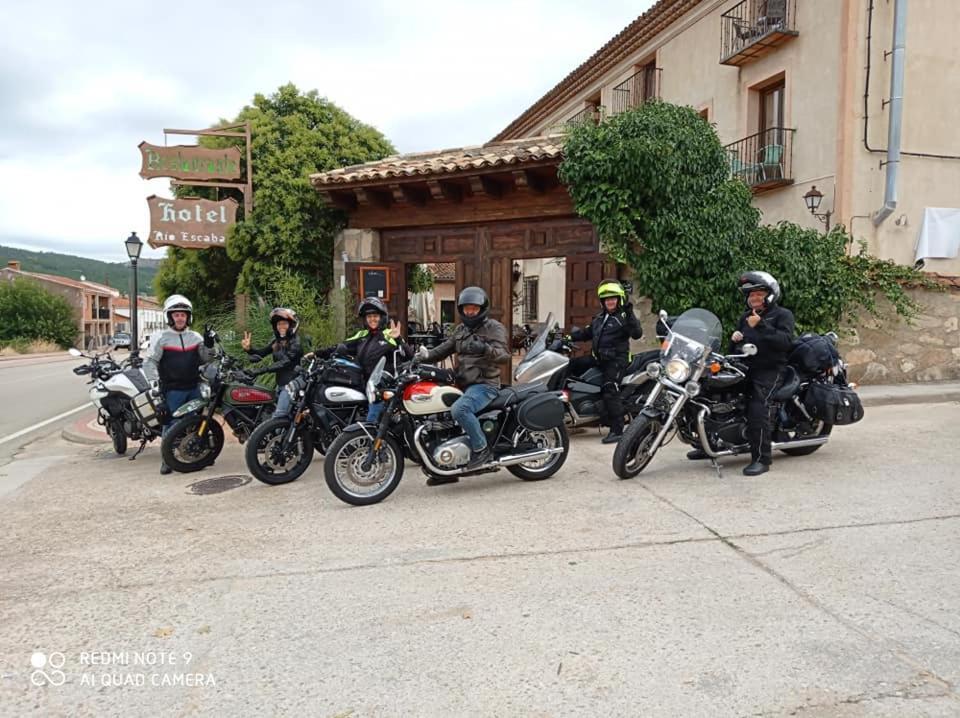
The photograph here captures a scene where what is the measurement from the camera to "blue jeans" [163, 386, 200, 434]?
6.79m

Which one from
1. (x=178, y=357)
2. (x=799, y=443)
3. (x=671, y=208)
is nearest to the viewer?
(x=799, y=443)

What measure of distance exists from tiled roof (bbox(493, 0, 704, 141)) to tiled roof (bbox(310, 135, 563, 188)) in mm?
9080

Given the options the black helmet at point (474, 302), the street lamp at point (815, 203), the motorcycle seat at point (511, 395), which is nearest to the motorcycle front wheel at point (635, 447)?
the motorcycle seat at point (511, 395)

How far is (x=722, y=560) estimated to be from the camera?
377cm

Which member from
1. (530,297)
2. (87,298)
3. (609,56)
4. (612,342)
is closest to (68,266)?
(87,298)

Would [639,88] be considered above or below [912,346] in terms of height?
above

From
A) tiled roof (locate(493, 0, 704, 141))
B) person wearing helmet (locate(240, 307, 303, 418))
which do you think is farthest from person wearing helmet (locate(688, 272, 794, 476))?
tiled roof (locate(493, 0, 704, 141))

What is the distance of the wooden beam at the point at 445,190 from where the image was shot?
32.1 feet

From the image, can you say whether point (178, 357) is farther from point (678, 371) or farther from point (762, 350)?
point (762, 350)

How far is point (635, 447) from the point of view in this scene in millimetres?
5598

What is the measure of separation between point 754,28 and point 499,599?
601 inches

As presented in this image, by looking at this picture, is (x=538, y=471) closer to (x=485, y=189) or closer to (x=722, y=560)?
(x=722, y=560)

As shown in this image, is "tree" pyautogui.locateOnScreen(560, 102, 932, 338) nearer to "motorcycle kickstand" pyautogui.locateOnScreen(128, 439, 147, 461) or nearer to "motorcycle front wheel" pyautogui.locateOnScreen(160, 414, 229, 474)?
"motorcycle front wheel" pyautogui.locateOnScreen(160, 414, 229, 474)

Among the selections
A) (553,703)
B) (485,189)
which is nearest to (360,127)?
(485,189)
